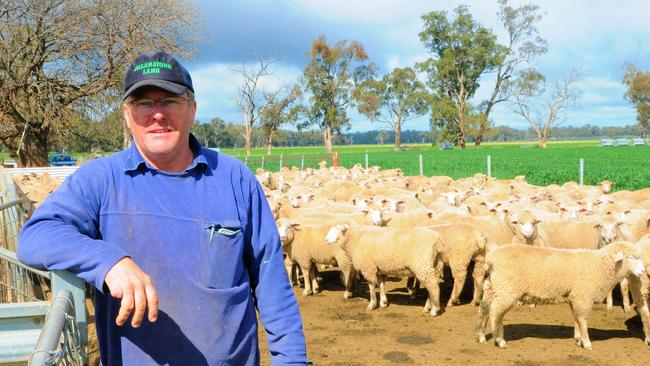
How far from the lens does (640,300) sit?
6918 millimetres

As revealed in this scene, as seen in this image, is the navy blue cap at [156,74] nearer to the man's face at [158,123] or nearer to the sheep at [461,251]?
the man's face at [158,123]

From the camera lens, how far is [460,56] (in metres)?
63.4

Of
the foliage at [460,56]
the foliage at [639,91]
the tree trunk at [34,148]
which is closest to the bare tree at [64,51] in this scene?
the tree trunk at [34,148]

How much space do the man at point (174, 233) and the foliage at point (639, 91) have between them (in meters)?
98.7

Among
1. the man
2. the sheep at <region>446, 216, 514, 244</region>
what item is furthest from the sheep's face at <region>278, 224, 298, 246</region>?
the man

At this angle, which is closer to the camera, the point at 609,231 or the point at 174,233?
the point at 174,233

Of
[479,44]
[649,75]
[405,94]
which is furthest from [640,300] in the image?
[649,75]

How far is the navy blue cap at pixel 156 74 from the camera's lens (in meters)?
2.11

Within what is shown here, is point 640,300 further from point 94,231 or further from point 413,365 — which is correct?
point 94,231

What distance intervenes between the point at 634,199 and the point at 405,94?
195 feet

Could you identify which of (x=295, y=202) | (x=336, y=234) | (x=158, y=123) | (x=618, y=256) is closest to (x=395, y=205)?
(x=295, y=202)

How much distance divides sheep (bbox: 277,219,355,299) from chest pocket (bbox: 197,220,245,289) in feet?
23.6

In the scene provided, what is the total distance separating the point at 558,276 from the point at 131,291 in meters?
5.97

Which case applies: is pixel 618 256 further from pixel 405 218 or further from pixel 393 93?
pixel 393 93
